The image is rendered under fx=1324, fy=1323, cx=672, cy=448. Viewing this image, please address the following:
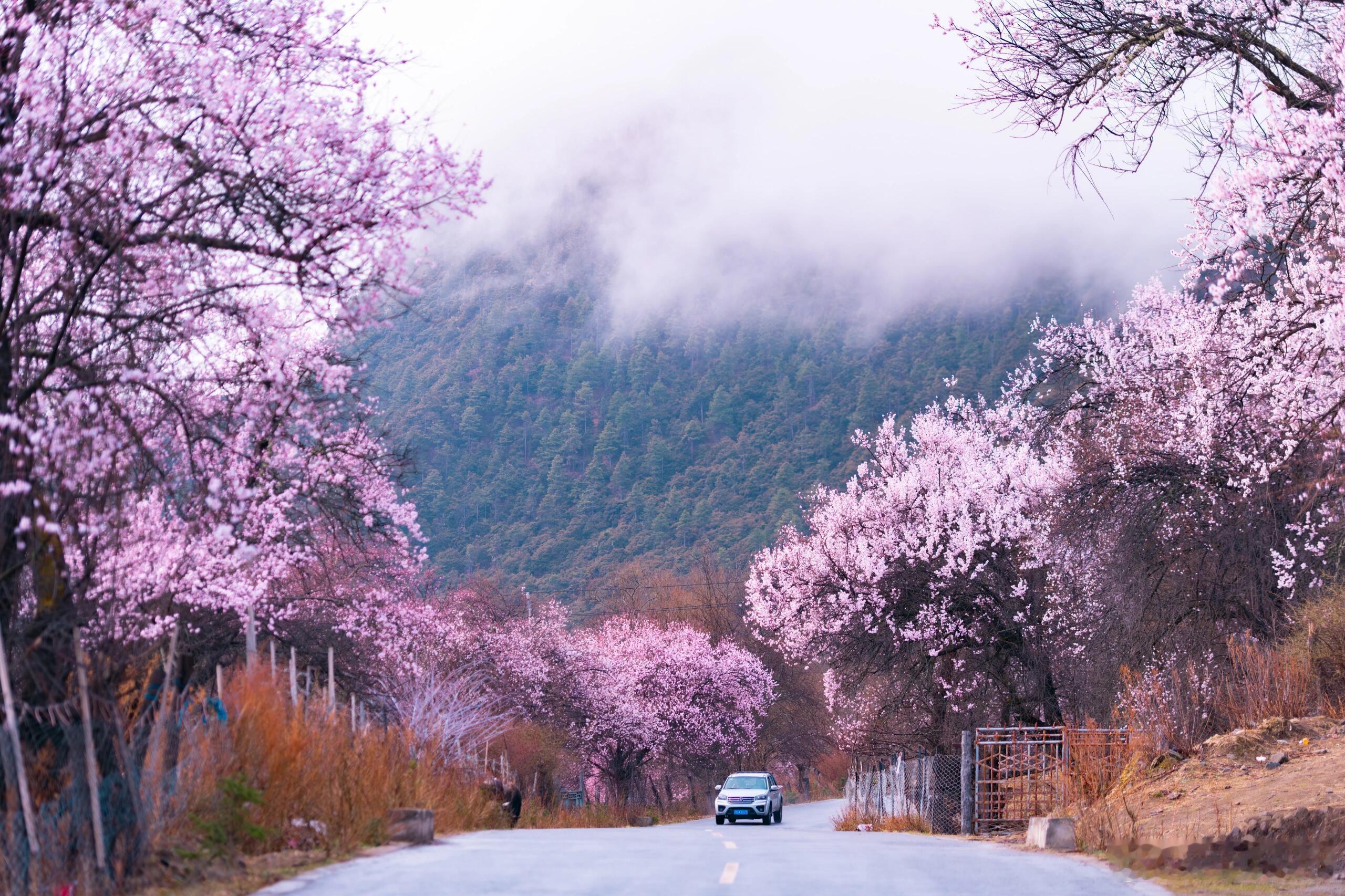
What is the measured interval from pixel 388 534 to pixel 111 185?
14.4 meters

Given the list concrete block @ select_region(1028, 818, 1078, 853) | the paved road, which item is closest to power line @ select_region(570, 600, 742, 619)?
concrete block @ select_region(1028, 818, 1078, 853)

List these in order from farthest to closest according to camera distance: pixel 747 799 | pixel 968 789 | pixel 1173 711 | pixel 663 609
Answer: pixel 663 609 < pixel 747 799 < pixel 968 789 < pixel 1173 711

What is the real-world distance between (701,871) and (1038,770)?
492 inches

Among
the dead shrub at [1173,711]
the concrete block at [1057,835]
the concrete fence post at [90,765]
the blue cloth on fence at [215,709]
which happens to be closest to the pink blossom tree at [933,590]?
the dead shrub at [1173,711]

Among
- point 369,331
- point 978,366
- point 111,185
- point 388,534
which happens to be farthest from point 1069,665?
point 978,366

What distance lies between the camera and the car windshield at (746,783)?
37.7 metres

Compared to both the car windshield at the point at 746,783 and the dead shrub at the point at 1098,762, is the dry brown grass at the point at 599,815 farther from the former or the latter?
the dead shrub at the point at 1098,762

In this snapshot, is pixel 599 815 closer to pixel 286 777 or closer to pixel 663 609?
pixel 286 777

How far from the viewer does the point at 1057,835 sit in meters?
16.5

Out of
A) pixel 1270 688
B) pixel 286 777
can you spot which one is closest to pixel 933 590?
pixel 1270 688

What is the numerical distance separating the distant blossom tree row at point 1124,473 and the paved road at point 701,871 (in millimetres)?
5504

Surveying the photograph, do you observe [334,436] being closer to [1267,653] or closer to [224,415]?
[224,415]

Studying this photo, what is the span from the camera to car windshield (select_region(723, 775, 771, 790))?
1484 inches

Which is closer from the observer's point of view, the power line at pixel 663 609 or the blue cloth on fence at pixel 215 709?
the blue cloth on fence at pixel 215 709
